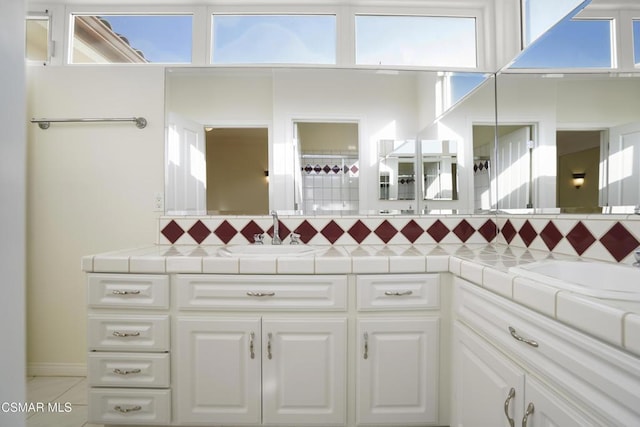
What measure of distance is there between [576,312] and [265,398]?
1210 mm

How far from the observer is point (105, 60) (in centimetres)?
201

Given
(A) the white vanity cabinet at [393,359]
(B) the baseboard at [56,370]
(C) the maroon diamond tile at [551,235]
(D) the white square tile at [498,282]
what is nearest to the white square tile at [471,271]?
(D) the white square tile at [498,282]

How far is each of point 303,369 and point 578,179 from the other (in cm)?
147

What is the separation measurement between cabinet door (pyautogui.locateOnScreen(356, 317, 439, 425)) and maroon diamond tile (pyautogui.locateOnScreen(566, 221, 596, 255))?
74 centimetres

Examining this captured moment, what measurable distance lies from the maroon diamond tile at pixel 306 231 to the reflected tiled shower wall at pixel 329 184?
8 centimetres

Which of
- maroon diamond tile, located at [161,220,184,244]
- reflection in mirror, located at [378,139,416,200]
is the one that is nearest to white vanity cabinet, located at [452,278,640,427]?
reflection in mirror, located at [378,139,416,200]

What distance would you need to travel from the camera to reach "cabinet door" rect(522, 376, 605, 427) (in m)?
0.71

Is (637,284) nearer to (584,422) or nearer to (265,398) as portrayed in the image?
(584,422)

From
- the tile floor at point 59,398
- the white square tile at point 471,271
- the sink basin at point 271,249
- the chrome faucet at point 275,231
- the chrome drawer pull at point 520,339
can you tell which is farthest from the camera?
the chrome faucet at point 275,231

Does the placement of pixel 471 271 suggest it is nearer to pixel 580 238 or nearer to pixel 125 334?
pixel 580 238

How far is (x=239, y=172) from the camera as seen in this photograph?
191cm

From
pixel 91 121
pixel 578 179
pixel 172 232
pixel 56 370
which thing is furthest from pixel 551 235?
pixel 56 370

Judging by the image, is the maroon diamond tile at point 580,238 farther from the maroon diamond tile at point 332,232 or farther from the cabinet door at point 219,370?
the cabinet door at point 219,370

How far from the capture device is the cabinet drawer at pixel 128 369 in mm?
1356
